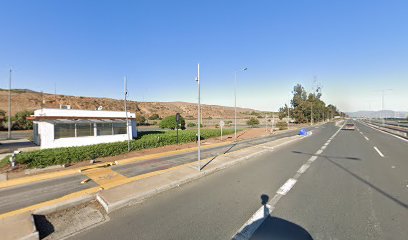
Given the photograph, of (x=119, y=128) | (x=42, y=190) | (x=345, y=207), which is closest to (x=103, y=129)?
(x=119, y=128)

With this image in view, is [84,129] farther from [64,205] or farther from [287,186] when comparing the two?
[287,186]

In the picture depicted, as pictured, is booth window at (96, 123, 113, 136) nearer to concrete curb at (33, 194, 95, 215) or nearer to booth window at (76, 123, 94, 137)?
booth window at (76, 123, 94, 137)

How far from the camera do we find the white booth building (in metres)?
16.5

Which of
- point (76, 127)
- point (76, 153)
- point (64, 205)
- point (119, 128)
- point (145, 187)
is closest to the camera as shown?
point (64, 205)

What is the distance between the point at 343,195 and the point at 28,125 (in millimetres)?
50751

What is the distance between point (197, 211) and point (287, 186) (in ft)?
12.6

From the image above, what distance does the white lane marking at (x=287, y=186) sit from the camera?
6.96 metres

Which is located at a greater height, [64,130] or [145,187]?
[64,130]

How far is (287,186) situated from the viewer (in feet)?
24.7

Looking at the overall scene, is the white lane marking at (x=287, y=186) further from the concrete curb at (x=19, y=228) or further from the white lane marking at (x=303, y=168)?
the concrete curb at (x=19, y=228)

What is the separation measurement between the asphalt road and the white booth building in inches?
386

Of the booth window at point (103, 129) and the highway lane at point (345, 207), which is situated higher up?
the booth window at point (103, 129)

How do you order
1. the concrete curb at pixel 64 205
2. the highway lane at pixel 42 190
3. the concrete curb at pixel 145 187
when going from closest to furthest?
the concrete curb at pixel 64 205 < the concrete curb at pixel 145 187 < the highway lane at pixel 42 190

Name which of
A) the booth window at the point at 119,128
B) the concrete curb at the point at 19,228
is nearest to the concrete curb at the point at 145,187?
the concrete curb at the point at 19,228
